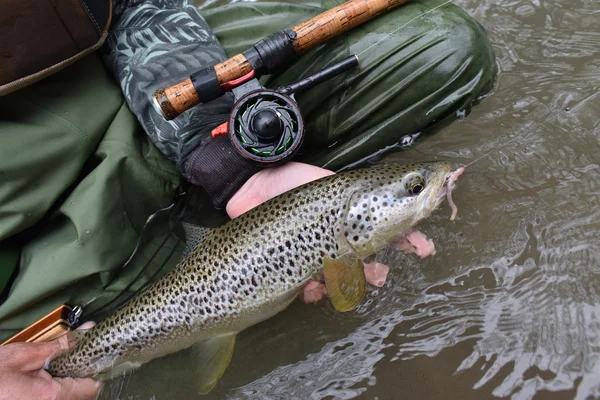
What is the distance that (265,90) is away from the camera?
2291mm

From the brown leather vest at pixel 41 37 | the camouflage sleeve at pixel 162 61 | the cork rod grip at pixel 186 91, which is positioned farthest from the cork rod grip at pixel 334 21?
the brown leather vest at pixel 41 37

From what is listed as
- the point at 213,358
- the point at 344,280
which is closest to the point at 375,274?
the point at 344,280

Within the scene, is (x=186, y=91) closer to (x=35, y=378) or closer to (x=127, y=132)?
(x=127, y=132)

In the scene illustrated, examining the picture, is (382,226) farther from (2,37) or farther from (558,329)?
(2,37)

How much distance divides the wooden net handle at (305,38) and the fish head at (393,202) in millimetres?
860

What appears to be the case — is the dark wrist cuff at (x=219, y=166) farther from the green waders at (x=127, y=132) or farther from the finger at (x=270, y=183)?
the green waders at (x=127, y=132)

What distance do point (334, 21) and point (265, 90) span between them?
1.77 ft

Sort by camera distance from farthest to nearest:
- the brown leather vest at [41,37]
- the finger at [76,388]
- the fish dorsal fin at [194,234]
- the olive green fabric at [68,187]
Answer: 1. the fish dorsal fin at [194,234]
2. the finger at [76,388]
3. the olive green fabric at [68,187]
4. the brown leather vest at [41,37]

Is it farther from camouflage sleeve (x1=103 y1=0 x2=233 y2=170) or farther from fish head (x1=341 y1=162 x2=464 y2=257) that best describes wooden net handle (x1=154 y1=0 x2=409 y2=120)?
fish head (x1=341 y1=162 x2=464 y2=257)

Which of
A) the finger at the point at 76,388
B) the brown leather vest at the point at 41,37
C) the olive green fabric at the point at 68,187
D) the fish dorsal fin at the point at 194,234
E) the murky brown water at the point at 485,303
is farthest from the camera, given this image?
the fish dorsal fin at the point at 194,234

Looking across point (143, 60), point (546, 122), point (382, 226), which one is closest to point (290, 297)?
point (382, 226)

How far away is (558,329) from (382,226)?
106cm

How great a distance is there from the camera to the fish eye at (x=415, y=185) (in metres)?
2.15

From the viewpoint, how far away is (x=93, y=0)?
2262 millimetres
